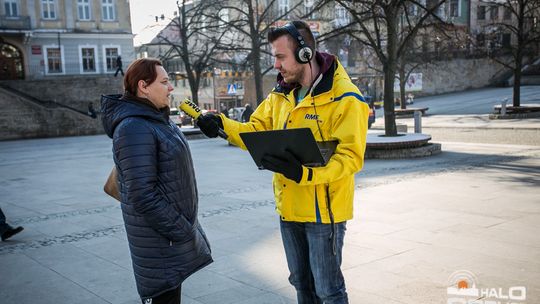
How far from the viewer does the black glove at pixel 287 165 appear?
9.52 ft

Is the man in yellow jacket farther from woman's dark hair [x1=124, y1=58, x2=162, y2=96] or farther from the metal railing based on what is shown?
the metal railing

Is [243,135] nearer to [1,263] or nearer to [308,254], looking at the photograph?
[308,254]

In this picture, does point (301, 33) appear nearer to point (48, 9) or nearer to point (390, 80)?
point (390, 80)

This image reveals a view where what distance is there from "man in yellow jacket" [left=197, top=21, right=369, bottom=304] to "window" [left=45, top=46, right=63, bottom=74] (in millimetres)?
38395

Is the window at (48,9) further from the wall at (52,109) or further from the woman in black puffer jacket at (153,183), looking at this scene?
the woman in black puffer jacket at (153,183)

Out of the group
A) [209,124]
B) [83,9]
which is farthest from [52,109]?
[209,124]

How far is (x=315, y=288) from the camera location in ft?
10.9

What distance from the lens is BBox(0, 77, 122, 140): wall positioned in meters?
30.7

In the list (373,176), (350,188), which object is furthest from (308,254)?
(373,176)

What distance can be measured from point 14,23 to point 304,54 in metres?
38.0

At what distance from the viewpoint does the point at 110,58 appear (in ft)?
132

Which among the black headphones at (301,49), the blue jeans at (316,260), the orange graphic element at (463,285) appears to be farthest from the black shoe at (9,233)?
the orange graphic element at (463,285)

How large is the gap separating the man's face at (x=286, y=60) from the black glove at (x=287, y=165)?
576 mm

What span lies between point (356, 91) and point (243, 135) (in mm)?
735
